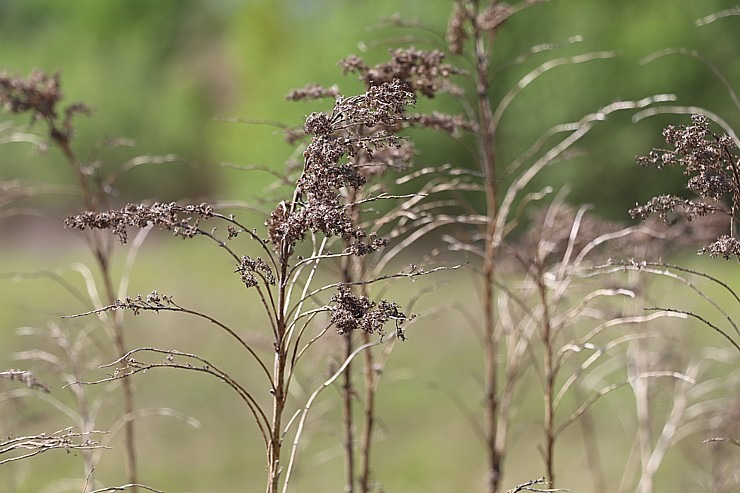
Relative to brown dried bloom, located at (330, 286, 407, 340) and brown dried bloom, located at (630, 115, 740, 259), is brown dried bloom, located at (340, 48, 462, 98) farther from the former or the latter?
brown dried bloom, located at (330, 286, 407, 340)

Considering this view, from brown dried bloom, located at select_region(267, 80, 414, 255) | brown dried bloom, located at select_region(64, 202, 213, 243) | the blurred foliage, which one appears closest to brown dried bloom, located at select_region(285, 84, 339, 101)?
brown dried bloom, located at select_region(267, 80, 414, 255)

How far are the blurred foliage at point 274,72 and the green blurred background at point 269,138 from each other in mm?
70

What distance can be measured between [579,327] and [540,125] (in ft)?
29.7

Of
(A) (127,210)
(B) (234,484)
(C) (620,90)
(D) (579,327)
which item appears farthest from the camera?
(C) (620,90)

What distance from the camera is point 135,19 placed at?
46812 millimetres

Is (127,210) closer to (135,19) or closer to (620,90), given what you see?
(620,90)

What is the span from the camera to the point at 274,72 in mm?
33094

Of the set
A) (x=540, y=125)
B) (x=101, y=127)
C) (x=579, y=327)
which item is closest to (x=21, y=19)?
(x=101, y=127)

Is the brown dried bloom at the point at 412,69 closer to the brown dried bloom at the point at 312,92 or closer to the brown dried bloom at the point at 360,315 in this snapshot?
the brown dried bloom at the point at 312,92

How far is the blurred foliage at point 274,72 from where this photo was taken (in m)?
24.0

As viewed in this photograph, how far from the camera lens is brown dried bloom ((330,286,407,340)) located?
319cm

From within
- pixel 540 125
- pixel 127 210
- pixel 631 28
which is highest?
pixel 631 28

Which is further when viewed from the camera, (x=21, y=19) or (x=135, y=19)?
(x=21, y=19)

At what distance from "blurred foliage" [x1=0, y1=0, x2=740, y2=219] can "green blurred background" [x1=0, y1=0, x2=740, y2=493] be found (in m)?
0.07
